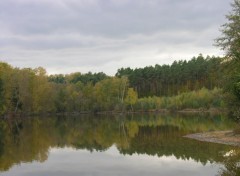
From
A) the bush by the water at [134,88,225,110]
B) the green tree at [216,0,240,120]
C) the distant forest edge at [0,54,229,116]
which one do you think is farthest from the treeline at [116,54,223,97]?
the green tree at [216,0,240,120]

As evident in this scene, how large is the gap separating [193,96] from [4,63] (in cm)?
5496

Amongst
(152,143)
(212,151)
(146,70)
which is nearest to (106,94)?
(146,70)

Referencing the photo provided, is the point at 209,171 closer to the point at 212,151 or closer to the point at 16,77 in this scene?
the point at 212,151

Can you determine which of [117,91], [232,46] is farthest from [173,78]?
[232,46]

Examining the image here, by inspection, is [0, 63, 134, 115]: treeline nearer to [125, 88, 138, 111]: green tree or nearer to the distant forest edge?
the distant forest edge

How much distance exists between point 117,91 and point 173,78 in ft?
64.3

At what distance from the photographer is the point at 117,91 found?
394 feet

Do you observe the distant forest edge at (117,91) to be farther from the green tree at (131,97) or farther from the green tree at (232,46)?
the green tree at (232,46)

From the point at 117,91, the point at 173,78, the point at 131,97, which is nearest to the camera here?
the point at 131,97

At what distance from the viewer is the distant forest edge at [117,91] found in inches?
4011

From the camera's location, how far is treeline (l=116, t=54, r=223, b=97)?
121 metres

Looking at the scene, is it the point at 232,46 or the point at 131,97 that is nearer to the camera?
the point at 232,46

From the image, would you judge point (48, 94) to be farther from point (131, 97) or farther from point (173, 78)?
point (173, 78)

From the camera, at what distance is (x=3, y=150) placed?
3297cm
